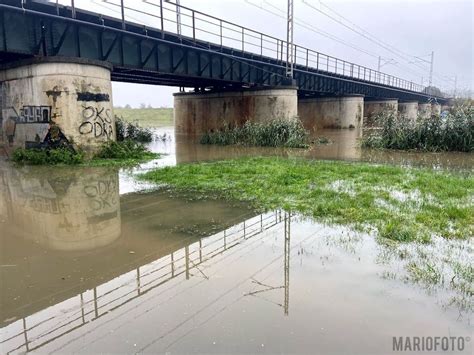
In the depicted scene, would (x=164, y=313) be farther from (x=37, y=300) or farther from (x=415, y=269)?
(x=415, y=269)

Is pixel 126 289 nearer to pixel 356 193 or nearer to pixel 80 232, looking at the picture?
pixel 80 232

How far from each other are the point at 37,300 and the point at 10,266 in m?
1.29

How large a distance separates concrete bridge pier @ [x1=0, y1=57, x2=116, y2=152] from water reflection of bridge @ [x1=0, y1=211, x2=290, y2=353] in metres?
11.8

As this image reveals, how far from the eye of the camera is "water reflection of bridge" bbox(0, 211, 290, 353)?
366cm

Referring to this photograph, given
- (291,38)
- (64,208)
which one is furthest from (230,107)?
(64,208)

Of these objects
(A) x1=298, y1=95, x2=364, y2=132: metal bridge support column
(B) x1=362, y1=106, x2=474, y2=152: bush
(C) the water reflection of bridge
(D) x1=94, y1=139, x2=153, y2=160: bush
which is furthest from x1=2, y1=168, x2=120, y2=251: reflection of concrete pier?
(A) x1=298, y1=95, x2=364, y2=132: metal bridge support column

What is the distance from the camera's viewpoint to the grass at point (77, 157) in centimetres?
1496

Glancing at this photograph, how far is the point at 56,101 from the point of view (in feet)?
51.0

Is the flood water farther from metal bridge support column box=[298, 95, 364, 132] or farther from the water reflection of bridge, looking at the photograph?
metal bridge support column box=[298, 95, 364, 132]

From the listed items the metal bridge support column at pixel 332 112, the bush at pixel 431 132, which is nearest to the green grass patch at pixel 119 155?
the bush at pixel 431 132

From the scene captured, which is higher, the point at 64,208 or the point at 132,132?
the point at 132,132

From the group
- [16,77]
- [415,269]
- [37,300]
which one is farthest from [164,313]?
[16,77]

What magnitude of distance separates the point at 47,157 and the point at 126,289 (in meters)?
12.3

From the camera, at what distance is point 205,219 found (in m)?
7.41
